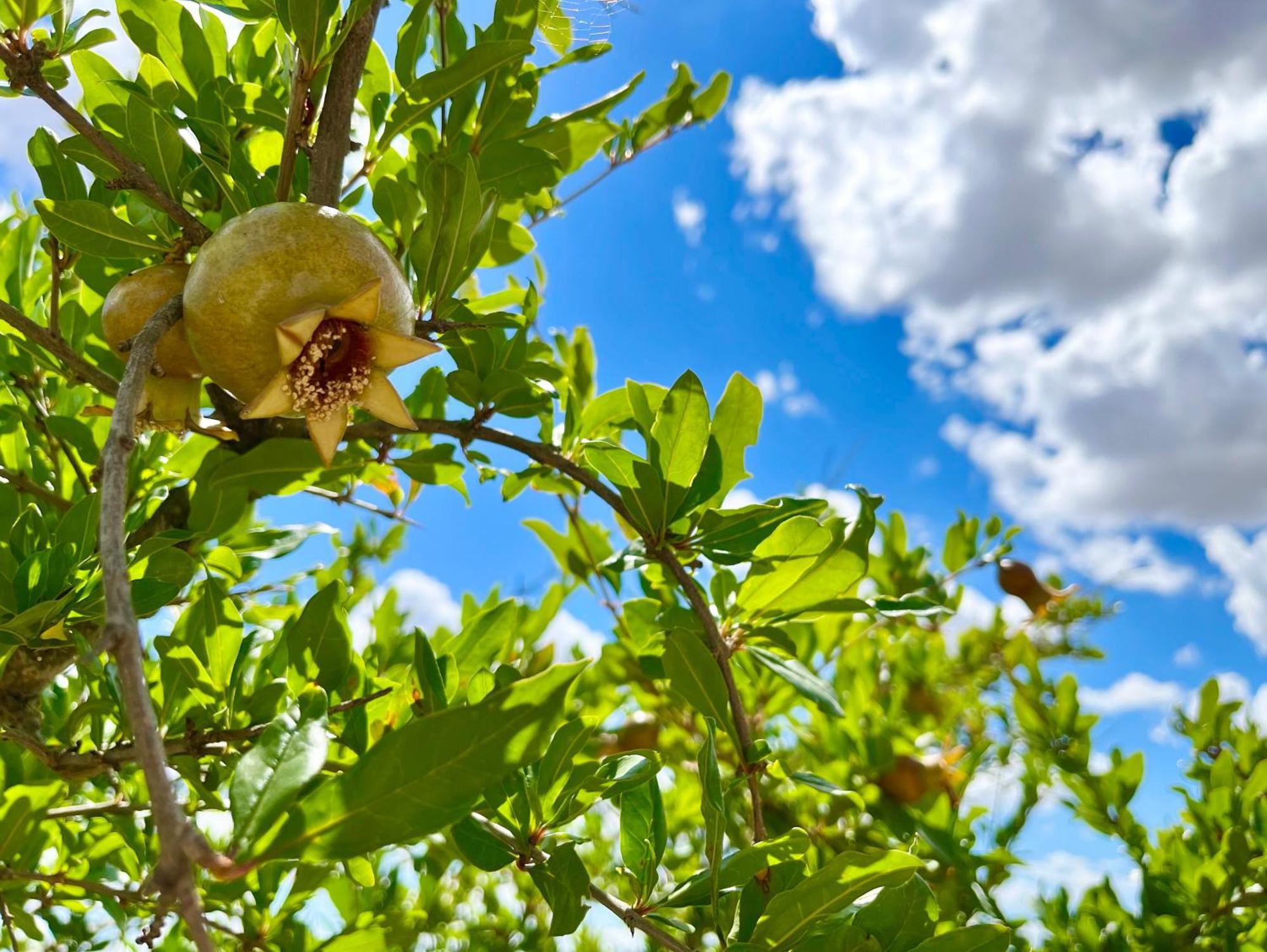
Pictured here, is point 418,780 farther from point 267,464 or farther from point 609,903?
point 267,464

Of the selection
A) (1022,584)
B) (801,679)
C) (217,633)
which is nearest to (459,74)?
(217,633)

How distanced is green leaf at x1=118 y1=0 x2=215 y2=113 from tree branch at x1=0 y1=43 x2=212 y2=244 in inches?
6.2

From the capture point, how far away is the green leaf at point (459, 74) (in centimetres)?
94

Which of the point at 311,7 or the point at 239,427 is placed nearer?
the point at 311,7

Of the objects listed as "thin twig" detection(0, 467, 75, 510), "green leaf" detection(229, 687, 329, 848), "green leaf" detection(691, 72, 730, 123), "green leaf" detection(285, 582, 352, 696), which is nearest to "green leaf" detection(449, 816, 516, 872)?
"green leaf" detection(285, 582, 352, 696)

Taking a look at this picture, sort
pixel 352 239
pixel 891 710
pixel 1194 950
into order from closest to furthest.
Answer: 1. pixel 352 239
2. pixel 1194 950
3. pixel 891 710

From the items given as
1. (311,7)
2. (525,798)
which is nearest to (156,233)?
(311,7)

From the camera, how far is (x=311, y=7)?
845 mm

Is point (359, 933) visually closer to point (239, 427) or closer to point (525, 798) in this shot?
point (525, 798)

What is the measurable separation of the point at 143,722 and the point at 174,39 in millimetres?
1051

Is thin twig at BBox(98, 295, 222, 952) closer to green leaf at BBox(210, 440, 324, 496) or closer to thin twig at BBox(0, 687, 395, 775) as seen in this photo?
thin twig at BBox(0, 687, 395, 775)

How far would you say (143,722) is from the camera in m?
0.43

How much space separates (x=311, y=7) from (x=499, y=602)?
0.65 m

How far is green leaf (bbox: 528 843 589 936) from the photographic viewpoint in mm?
862
